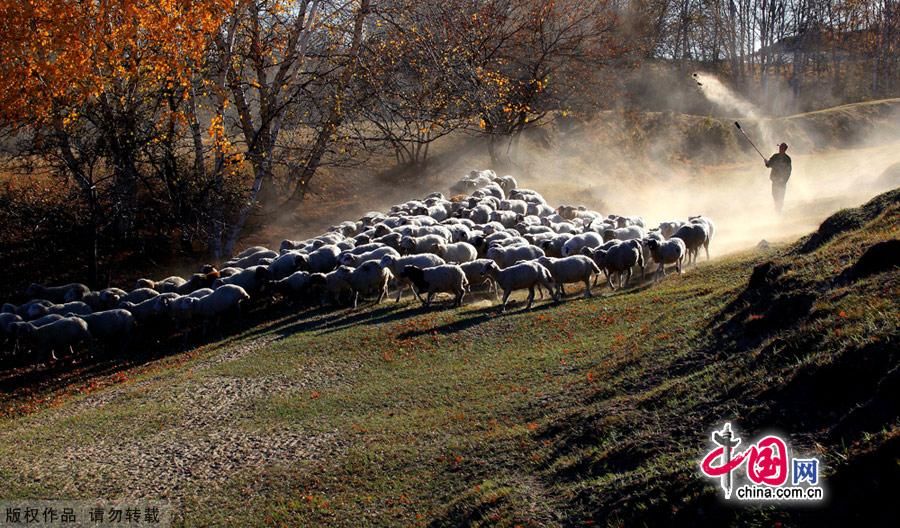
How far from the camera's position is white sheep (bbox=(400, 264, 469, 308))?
22.6 meters

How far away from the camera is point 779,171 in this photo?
34219 mm

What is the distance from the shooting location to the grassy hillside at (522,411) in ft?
31.5

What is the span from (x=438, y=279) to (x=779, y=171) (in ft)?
59.3

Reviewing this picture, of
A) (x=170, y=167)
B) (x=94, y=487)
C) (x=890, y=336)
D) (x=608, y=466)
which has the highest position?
(x=170, y=167)

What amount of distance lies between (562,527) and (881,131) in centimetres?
6230

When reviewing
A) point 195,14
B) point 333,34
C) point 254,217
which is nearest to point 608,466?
point 195,14

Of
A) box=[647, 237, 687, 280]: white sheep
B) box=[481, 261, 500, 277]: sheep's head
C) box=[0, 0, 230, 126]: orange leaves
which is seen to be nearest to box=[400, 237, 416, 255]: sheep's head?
box=[481, 261, 500, 277]: sheep's head

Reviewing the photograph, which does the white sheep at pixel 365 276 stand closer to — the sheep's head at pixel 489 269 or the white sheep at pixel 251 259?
the sheep's head at pixel 489 269

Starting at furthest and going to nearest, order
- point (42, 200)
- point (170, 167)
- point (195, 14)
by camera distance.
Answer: point (42, 200) < point (170, 167) < point (195, 14)

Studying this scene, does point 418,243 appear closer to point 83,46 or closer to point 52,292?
point 83,46

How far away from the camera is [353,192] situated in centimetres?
4822

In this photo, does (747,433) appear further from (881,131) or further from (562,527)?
(881,131)

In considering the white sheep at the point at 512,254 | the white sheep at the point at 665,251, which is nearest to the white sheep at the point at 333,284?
the white sheep at the point at 512,254

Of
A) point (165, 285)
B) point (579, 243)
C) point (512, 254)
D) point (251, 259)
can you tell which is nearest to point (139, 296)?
point (165, 285)
